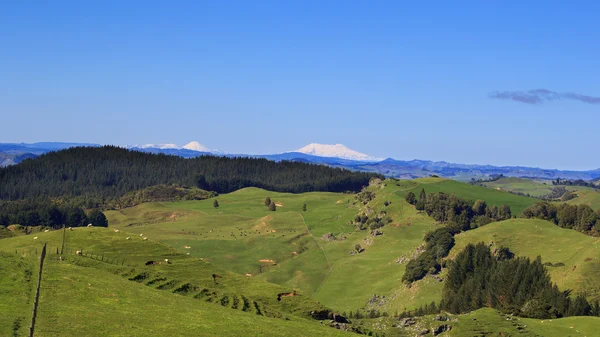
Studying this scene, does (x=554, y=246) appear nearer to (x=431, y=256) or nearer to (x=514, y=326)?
(x=431, y=256)

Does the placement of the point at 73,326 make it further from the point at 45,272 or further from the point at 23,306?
the point at 45,272

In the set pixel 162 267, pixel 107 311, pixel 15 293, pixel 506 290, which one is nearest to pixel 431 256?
pixel 506 290

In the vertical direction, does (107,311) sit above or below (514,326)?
above

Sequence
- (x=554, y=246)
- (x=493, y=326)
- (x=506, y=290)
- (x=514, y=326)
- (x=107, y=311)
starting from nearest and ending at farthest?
(x=107, y=311) → (x=514, y=326) → (x=493, y=326) → (x=506, y=290) → (x=554, y=246)

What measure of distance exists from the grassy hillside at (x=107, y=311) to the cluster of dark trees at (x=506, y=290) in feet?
179

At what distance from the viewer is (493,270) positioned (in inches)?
5581

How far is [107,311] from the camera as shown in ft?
189

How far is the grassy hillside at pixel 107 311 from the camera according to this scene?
52.3m

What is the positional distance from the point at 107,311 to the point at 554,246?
139996 mm

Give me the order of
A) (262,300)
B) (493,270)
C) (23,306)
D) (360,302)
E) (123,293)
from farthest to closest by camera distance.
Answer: (360,302) < (493,270) < (262,300) < (123,293) < (23,306)

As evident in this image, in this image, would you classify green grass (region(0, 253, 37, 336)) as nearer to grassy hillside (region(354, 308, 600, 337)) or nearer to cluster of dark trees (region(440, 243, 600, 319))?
grassy hillside (region(354, 308, 600, 337))

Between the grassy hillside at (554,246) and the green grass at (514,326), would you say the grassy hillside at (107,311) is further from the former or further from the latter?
the grassy hillside at (554,246)

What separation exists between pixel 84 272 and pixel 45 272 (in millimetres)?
4782

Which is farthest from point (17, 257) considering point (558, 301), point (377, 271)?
point (377, 271)
